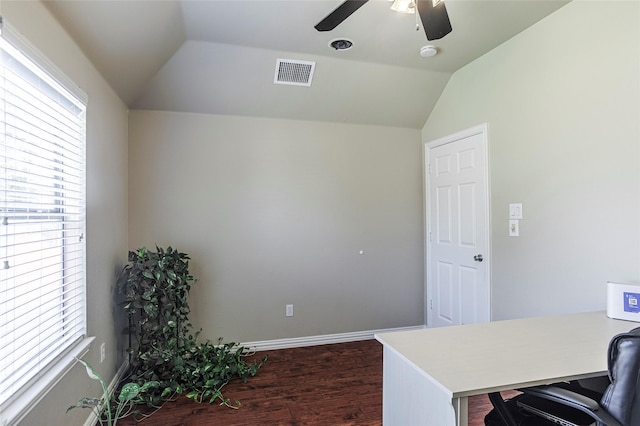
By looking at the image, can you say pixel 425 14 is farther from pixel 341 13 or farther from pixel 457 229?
pixel 457 229

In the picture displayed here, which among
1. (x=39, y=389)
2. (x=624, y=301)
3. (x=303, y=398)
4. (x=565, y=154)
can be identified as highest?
(x=565, y=154)

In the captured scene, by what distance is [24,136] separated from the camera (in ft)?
5.00

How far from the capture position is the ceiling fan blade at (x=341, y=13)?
1646 mm

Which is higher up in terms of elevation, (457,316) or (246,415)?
(457,316)

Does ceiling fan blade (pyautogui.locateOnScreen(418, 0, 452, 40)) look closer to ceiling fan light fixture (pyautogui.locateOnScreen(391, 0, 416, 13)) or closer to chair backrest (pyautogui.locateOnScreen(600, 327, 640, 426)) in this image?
ceiling fan light fixture (pyautogui.locateOnScreen(391, 0, 416, 13))

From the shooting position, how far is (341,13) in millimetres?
1719

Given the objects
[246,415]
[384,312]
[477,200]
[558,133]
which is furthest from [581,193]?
[246,415]

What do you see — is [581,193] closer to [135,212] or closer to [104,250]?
[104,250]

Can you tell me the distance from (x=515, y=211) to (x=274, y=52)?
91.5 inches

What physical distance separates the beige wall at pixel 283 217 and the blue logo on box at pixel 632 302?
2.17m

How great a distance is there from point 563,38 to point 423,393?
2.48 meters

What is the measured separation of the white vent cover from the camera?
3051 mm

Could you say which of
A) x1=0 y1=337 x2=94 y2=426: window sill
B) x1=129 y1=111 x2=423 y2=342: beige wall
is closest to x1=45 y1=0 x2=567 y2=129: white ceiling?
x1=129 y1=111 x2=423 y2=342: beige wall

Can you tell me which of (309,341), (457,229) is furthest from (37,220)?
(457,229)
